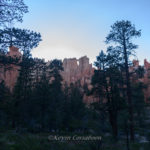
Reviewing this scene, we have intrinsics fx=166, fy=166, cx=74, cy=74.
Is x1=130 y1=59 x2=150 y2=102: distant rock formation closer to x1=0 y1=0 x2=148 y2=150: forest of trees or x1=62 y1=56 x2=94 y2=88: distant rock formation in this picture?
x1=0 y1=0 x2=148 y2=150: forest of trees

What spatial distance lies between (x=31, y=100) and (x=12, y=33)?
14.9 m

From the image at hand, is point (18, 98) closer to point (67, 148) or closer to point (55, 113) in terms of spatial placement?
point (55, 113)

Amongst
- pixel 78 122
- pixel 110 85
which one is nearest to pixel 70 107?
pixel 78 122

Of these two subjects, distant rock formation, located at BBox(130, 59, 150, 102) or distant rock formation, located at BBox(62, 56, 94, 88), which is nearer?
distant rock formation, located at BBox(130, 59, 150, 102)

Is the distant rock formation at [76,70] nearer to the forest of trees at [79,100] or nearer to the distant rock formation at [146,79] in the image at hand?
the distant rock formation at [146,79]

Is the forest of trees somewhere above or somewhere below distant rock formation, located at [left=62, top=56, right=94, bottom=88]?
below

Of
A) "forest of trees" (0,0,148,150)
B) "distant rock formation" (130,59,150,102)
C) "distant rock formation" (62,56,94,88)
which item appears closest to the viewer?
"forest of trees" (0,0,148,150)

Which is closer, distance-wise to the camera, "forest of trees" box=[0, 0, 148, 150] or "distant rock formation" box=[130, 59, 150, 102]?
"forest of trees" box=[0, 0, 148, 150]

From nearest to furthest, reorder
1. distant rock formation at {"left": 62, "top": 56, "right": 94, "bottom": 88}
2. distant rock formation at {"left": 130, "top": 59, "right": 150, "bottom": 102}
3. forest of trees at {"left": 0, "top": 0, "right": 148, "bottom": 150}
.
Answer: forest of trees at {"left": 0, "top": 0, "right": 148, "bottom": 150} < distant rock formation at {"left": 130, "top": 59, "right": 150, "bottom": 102} < distant rock formation at {"left": 62, "top": 56, "right": 94, "bottom": 88}

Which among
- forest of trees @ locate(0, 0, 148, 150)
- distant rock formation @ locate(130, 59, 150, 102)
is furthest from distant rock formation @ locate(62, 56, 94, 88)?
forest of trees @ locate(0, 0, 148, 150)

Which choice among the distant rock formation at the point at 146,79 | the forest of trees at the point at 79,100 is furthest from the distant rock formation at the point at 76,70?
the forest of trees at the point at 79,100

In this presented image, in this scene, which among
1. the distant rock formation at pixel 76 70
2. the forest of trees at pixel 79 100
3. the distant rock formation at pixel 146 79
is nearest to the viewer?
the forest of trees at pixel 79 100

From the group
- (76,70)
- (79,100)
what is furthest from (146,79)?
(79,100)

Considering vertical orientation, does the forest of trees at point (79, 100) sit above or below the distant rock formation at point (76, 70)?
below
